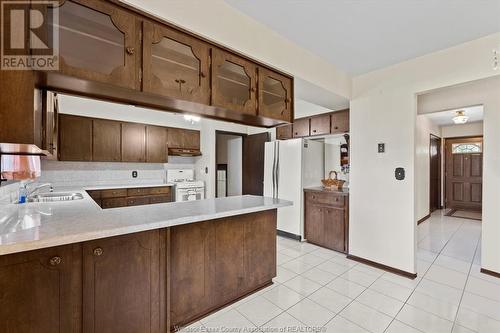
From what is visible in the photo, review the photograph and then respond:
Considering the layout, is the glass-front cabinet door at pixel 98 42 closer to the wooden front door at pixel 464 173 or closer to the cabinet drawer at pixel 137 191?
the cabinet drawer at pixel 137 191

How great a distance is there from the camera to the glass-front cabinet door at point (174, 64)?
58.0 inches

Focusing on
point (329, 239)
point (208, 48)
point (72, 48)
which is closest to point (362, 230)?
point (329, 239)

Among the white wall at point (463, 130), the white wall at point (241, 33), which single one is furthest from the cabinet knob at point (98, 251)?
the white wall at point (463, 130)

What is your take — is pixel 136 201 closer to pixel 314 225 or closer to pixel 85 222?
pixel 85 222

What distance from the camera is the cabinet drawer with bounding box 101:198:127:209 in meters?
3.97

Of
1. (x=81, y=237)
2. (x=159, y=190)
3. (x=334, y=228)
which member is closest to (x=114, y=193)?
(x=159, y=190)

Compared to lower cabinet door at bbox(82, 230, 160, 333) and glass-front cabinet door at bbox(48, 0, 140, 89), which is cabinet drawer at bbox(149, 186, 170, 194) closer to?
lower cabinet door at bbox(82, 230, 160, 333)

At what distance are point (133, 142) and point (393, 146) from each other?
4.53m

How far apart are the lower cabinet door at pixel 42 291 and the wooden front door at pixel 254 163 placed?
3.89 m

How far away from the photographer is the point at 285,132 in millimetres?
4344

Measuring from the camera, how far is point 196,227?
1.83 m

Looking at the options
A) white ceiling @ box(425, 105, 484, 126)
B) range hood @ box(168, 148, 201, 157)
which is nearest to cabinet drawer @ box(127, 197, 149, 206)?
range hood @ box(168, 148, 201, 157)

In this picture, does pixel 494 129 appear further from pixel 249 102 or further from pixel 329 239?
pixel 249 102

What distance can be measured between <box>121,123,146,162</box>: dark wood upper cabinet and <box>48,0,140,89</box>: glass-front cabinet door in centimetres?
356
